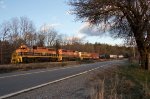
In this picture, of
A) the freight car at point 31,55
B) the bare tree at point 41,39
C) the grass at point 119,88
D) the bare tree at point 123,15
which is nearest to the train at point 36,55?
the freight car at point 31,55

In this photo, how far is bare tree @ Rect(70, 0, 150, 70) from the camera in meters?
29.6

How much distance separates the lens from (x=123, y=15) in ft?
104

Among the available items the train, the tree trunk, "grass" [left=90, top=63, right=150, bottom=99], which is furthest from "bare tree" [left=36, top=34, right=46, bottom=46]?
"grass" [left=90, top=63, right=150, bottom=99]

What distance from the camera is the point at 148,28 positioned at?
30641mm

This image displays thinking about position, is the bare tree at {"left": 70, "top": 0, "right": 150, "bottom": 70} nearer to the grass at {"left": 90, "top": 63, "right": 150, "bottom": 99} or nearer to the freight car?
the grass at {"left": 90, "top": 63, "right": 150, "bottom": 99}

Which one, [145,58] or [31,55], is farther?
[31,55]

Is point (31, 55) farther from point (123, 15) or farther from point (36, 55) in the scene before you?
point (123, 15)

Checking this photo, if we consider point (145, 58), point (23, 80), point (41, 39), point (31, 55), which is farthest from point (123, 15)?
point (41, 39)

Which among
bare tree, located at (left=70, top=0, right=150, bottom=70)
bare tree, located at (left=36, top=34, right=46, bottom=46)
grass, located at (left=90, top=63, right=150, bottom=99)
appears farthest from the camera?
bare tree, located at (left=36, top=34, right=46, bottom=46)

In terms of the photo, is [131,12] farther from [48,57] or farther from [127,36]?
[48,57]

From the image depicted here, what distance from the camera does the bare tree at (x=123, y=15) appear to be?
29.6m

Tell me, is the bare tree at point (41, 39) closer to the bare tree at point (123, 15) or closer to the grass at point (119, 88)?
the bare tree at point (123, 15)

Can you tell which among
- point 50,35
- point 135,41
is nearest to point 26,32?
point 50,35

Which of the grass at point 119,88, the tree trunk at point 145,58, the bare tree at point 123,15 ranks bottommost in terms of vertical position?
the grass at point 119,88
